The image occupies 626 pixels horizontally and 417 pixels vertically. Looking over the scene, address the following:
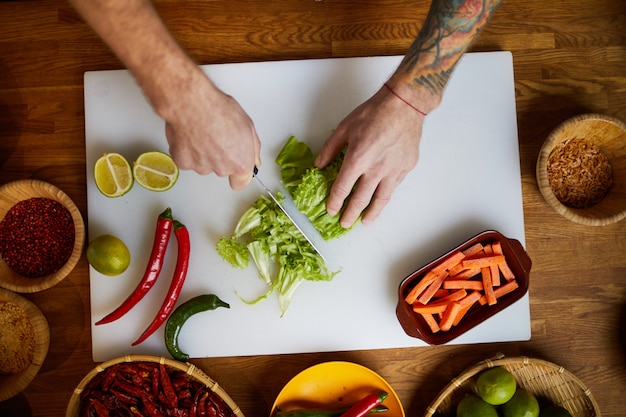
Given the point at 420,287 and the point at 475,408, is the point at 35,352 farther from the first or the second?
the point at 475,408

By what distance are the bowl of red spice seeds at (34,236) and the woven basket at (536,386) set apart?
1.61m

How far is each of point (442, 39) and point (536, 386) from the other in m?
1.45

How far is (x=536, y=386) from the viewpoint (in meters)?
2.26

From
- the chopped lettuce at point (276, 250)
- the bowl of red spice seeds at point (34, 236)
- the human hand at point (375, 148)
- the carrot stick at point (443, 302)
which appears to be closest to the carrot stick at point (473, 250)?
the carrot stick at point (443, 302)

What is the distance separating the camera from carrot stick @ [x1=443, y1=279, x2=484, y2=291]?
217 cm

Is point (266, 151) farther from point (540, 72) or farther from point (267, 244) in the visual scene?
point (540, 72)

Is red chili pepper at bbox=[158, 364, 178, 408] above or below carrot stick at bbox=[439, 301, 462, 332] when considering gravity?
below

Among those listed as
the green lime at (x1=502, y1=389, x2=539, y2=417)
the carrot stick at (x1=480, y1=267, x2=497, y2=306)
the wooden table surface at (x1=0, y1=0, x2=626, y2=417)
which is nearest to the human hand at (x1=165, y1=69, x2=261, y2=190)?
the wooden table surface at (x1=0, y1=0, x2=626, y2=417)

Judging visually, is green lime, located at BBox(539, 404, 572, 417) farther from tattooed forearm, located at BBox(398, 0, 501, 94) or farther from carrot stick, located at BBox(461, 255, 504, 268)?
tattooed forearm, located at BBox(398, 0, 501, 94)

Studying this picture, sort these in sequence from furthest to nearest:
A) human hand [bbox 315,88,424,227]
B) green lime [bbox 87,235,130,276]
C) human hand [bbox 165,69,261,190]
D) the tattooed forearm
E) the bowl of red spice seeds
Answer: the bowl of red spice seeds → green lime [bbox 87,235,130,276] → human hand [bbox 315,88,424,227] → the tattooed forearm → human hand [bbox 165,69,261,190]

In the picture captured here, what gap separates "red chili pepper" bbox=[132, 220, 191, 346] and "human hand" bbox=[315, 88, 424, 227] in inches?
23.3

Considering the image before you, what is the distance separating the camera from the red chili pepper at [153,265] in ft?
7.11

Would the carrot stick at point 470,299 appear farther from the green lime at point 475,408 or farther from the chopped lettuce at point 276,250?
the chopped lettuce at point 276,250

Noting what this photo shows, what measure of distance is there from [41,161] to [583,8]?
2.37m
